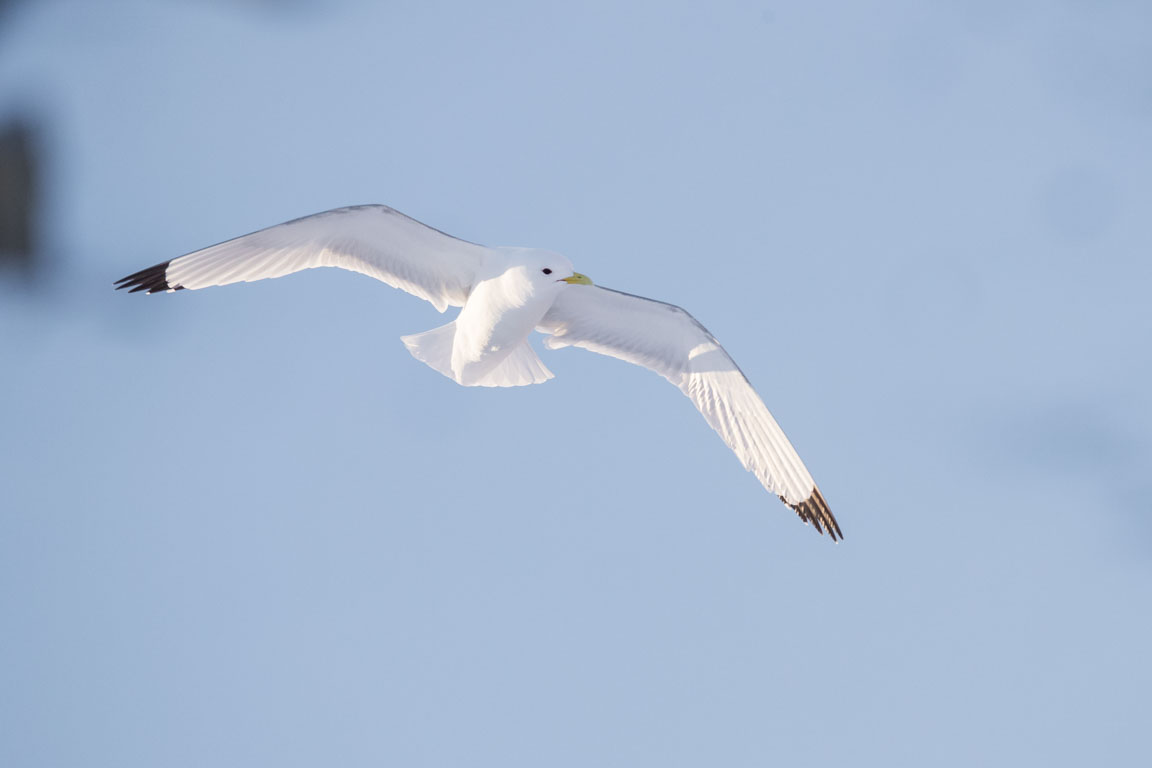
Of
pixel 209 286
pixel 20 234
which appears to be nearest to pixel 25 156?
pixel 20 234

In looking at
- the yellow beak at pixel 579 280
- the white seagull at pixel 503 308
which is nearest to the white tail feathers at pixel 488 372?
the white seagull at pixel 503 308

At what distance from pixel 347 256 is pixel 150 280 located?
3.91 ft

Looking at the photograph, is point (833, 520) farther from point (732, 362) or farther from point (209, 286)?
point (209, 286)

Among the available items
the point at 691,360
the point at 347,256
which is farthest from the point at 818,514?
the point at 347,256

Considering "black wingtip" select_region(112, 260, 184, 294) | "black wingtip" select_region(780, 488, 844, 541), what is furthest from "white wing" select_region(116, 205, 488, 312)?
"black wingtip" select_region(780, 488, 844, 541)

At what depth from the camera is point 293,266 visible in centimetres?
605

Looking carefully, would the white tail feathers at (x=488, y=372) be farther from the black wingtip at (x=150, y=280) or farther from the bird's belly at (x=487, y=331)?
the black wingtip at (x=150, y=280)

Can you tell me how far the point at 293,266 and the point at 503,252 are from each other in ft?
4.26

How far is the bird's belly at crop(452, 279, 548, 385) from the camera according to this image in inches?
223

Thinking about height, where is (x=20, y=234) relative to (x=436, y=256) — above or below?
below

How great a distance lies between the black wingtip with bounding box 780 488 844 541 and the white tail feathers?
2.13 metres

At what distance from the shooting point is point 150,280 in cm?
608

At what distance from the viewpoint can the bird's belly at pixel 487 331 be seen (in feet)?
18.6

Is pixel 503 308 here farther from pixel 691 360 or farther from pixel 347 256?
pixel 691 360
